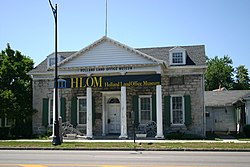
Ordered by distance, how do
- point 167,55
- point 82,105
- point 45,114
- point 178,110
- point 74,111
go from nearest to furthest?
point 178,110
point 74,111
point 82,105
point 45,114
point 167,55

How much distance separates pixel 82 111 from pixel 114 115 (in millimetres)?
2632

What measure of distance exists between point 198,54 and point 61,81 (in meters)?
11.3

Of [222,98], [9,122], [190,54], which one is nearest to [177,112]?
[190,54]

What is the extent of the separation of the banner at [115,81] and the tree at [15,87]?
554cm

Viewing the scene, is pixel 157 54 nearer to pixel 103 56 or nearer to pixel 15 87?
pixel 103 56

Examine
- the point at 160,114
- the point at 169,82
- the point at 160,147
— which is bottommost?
the point at 160,147

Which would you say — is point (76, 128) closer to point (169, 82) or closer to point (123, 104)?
point (123, 104)

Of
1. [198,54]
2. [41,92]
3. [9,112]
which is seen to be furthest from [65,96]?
[198,54]

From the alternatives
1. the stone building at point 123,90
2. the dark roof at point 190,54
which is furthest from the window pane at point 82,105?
the dark roof at point 190,54

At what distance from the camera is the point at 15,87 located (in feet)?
100

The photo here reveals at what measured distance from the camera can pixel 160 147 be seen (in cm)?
1830

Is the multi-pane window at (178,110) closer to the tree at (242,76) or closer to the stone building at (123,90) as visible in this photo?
the stone building at (123,90)

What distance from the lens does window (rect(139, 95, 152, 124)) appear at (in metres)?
27.3

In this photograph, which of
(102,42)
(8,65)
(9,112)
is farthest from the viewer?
(8,65)
